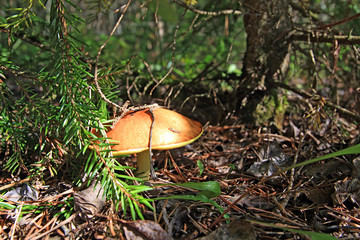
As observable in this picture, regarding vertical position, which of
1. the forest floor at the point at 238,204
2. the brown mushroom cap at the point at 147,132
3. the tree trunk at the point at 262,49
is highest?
the tree trunk at the point at 262,49

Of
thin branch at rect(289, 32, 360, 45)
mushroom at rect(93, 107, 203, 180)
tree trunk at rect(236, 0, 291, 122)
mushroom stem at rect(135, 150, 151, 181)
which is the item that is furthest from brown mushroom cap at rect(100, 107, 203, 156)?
thin branch at rect(289, 32, 360, 45)

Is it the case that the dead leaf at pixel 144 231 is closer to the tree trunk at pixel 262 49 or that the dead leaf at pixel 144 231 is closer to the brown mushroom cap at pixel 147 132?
the brown mushroom cap at pixel 147 132

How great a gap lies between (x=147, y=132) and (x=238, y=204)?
608mm

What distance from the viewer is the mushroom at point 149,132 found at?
1.30 metres

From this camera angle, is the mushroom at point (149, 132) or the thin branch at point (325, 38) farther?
the thin branch at point (325, 38)

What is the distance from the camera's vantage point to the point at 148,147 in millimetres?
1298

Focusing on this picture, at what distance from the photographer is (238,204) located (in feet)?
4.54

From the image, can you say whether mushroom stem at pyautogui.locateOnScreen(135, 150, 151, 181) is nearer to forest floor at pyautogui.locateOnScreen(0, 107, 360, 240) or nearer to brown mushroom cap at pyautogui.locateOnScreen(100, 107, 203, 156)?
forest floor at pyautogui.locateOnScreen(0, 107, 360, 240)

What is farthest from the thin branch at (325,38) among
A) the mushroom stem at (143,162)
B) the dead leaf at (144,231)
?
the dead leaf at (144,231)

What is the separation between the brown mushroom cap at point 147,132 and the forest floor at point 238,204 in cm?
29

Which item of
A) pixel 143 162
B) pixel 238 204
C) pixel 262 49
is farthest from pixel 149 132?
pixel 262 49

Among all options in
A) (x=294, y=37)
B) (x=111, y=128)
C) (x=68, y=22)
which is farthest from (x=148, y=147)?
(x=294, y=37)

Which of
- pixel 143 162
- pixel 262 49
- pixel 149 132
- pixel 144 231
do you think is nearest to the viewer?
pixel 144 231

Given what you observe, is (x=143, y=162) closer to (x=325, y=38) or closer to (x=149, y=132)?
(x=149, y=132)
